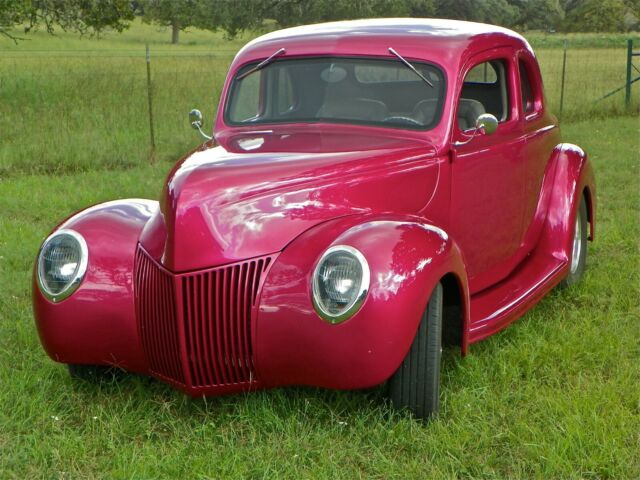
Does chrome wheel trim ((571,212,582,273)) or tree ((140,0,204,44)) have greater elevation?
tree ((140,0,204,44))

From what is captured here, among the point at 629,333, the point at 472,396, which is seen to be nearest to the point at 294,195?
the point at 472,396

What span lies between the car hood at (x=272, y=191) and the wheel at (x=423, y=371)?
0.57 m

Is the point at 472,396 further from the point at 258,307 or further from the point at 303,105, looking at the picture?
the point at 303,105

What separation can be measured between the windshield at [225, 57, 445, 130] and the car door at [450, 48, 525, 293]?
183 millimetres

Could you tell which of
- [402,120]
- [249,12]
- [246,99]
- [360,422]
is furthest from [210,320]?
[249,12]

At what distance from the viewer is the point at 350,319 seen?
3297 millimetres

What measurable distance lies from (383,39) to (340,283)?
1.76 metres

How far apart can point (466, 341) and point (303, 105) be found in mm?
1510

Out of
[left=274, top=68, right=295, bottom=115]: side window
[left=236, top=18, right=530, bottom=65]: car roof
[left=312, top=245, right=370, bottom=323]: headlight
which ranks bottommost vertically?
[left=312, top=245, right=370, bottom=323]: headlight

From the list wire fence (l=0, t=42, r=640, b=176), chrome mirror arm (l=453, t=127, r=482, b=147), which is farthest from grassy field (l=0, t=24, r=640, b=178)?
chrome mirror arm (l=453, t=127, r=482, b=147)

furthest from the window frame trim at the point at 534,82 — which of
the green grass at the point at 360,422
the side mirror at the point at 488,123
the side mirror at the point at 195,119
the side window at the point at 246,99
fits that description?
the side mirror at the point at 195,119

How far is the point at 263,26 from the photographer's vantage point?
86.6 ft

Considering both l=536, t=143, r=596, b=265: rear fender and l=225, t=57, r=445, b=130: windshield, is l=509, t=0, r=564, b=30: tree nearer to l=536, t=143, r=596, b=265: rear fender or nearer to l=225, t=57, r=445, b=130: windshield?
l=536, t=143, r=596, b=265: rear fender

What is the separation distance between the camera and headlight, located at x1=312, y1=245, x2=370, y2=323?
3.30m
